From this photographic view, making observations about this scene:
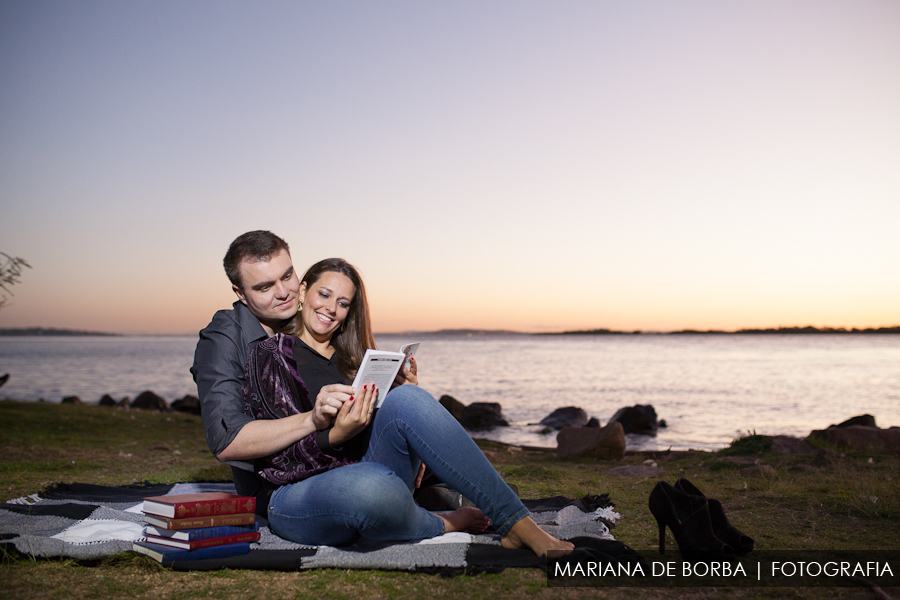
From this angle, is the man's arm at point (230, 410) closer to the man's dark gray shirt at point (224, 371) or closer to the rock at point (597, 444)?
the man's dark gray shirt at point (224, 371)

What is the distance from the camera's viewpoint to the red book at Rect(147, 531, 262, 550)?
9.16 feet

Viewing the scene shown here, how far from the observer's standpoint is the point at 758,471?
19.0ft

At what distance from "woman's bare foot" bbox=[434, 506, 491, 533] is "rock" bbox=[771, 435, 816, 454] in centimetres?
592

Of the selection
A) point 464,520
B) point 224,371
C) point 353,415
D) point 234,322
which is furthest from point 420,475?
point 234,322

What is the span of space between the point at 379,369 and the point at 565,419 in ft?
42.2

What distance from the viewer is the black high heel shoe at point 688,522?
2.81m

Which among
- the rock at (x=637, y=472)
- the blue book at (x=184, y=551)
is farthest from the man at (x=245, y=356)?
the rock at (x=637, y=472)

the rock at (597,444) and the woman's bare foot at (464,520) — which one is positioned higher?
the woman's bare foot at (464,520)

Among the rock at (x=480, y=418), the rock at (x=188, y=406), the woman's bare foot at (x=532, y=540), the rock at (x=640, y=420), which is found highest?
the woman's bare foot at (x=532, y=540)

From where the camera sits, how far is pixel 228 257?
3.55 meters

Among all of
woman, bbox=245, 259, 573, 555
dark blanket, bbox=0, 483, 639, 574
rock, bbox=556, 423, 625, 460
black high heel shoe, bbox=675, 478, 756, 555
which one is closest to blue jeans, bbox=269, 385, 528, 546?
woman, bbox=245, 259, 573, 555

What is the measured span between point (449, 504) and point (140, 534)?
1.78 meters

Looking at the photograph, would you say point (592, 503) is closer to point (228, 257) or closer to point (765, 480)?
point (765, 480)

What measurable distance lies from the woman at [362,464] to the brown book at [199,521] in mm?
150
